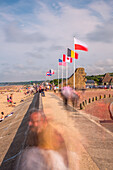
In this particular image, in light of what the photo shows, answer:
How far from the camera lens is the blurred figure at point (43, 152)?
213 cm

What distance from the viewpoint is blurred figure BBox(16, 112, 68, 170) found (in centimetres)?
213

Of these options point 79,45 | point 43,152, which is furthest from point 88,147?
point 79,45

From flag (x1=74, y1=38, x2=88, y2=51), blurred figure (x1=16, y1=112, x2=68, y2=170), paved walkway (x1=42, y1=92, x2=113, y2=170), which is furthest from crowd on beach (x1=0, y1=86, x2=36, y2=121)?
blurred figure (x1=16, y1=112, x2=68, y2=170)

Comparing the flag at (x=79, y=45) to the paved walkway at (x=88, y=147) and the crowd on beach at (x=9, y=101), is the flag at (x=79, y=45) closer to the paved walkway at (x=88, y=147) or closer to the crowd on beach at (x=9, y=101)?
the crowd on beach at (x=9, y=101)

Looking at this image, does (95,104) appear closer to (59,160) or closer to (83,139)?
(83,139)

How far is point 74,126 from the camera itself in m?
6.73

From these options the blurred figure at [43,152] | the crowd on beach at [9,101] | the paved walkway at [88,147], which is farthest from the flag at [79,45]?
the blurred figure at [43,152]

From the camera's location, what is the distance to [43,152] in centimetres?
230

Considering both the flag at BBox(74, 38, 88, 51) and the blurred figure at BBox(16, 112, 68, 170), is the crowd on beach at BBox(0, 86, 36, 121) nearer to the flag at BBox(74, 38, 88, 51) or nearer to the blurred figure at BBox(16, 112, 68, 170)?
the flag at BBox(74, 38, 88, 51)

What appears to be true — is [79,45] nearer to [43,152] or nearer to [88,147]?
[88,147]

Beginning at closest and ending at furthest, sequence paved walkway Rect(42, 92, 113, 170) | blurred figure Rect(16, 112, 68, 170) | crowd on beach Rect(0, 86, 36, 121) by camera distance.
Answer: blurred figure Rect(16, 112, 68, 170) < paved walkway Rect(42, 92, 113, 170) < crowd on beach Rect(0, 86, 36, 121)

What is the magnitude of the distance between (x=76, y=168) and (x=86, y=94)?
25.2m

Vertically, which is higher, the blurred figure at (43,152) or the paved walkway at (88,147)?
the blurred figure at (43,152)

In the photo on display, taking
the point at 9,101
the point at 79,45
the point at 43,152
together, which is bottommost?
the point at 9,101
